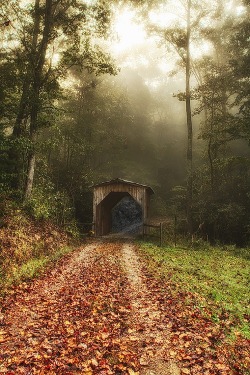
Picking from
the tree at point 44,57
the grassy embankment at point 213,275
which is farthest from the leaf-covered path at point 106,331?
the tree at point 44,57

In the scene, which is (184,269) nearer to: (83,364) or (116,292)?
(116,292)

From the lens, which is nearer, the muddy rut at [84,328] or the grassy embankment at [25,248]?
the muddy rut at [84,328]

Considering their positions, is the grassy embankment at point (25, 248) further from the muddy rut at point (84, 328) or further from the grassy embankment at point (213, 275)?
the grassy embankment at point (213, 275)

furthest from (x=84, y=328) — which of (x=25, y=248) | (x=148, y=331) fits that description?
(x=25, y=248)

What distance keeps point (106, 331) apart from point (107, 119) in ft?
112

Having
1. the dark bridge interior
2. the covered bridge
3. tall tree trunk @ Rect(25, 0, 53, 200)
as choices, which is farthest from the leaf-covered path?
the dark bridge interior

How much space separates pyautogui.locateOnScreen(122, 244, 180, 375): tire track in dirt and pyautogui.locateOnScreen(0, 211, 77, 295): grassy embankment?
13.2ft

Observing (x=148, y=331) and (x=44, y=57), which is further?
(x=44, y=57)

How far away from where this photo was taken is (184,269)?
11570mm

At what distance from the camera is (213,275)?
10891mm

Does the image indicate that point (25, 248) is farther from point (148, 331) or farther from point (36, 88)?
point (36, 88)

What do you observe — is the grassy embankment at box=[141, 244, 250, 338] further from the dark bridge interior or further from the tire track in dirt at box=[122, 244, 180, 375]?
the dark bridge interior

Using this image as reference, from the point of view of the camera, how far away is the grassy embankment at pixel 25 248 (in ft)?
32.7

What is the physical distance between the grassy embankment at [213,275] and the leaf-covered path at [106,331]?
0.69 m
